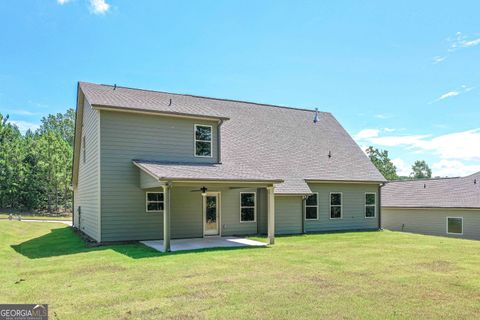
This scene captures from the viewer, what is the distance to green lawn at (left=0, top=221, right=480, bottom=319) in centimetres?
569

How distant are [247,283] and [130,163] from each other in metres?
8.00

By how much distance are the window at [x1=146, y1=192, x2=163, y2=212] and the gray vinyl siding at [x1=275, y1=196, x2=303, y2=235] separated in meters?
5.45

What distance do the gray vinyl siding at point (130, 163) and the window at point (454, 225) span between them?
18077 millimetres

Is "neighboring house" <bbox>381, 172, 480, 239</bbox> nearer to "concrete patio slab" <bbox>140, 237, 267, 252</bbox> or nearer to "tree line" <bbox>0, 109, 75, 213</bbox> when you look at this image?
"concrete patio slab" <bbox>140, 237, 267, 252</bbox>

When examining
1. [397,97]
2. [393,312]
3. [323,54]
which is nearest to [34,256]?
[393,312]

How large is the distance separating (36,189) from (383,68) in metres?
36.9

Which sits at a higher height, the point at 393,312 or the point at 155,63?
the point at 155,63

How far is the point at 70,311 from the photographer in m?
5.61

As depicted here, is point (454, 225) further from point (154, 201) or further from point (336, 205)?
point (154, 201)

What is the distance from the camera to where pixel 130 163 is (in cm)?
1377

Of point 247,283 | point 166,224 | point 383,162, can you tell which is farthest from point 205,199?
point 383,162

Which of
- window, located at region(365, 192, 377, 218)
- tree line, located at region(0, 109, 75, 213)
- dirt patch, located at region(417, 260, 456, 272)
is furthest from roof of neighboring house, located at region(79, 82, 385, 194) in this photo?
tree line, located at region(0, 109, 75, 213)

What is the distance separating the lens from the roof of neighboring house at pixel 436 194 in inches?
942

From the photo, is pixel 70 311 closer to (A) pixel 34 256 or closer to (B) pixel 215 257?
(B) pixel 215 257
